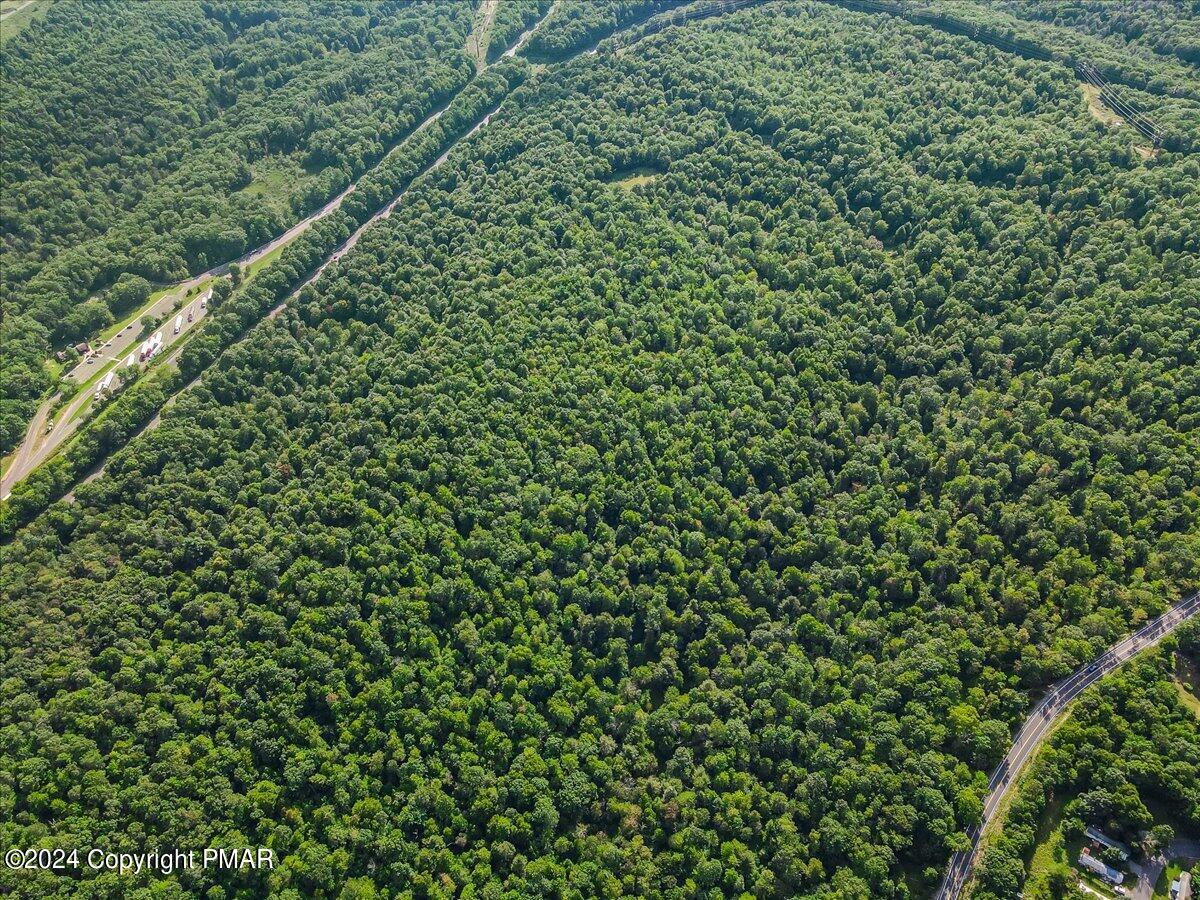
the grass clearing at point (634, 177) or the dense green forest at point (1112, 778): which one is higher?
the grass clearing at point (634, 177)

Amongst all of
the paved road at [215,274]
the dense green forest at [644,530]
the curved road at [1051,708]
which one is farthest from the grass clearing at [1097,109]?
the paved road at [215,274]

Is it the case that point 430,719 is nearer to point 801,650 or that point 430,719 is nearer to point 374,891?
point 374,891

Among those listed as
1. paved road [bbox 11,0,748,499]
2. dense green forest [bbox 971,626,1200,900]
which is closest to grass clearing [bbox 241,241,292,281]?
paved road [bbox 11,0,748,499]

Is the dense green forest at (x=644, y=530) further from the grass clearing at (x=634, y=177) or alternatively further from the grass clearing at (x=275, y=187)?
the grass clearing at (x=275, y=187)

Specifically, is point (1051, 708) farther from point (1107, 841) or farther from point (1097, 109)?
point (1097, 109)

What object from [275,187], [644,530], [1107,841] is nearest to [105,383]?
[275,187]

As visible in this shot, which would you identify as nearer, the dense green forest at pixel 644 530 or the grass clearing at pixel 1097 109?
the dense green forest at pixel 644 530

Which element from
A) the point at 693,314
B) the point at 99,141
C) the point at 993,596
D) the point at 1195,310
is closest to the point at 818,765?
the point at 993,596
